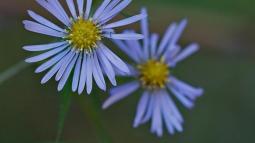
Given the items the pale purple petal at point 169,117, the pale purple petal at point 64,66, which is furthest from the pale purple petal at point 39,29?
the pale purple petal at point 169,117

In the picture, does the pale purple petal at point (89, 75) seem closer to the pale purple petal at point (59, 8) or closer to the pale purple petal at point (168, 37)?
the pale purple petal at point (59, 8)

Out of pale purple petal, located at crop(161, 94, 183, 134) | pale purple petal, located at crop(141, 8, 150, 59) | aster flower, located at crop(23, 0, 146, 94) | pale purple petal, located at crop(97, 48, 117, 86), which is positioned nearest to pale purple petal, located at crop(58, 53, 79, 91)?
aster flower, located at crop(23, 0, 146, 94)

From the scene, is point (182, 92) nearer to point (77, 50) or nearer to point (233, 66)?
point (77, 50)

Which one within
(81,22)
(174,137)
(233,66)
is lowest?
(174,137)

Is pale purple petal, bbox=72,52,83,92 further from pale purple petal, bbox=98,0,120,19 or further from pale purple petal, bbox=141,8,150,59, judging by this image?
pale purple petal, bbox=141,8,150,59

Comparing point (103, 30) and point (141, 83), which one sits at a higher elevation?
point (103, 30)

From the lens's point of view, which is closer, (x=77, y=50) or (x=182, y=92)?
(x=77, y=50)

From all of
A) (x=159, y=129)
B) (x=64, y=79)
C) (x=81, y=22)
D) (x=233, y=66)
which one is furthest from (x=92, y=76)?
(x=233, y=66)

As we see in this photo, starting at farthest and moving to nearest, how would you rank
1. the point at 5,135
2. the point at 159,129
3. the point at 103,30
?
1. the point at 5,135
2. the point at 159,129
3. the point at 103,30
